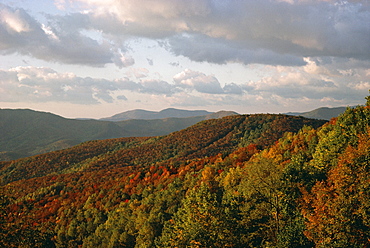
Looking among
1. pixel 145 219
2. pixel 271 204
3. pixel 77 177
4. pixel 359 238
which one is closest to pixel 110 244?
pixel 145 219

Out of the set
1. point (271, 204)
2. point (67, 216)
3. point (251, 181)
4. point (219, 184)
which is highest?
point (251, 181)

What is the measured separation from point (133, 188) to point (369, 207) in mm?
79620

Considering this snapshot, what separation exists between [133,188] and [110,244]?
4208 centimetres

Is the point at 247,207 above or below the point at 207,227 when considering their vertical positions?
above

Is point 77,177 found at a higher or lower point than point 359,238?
lower

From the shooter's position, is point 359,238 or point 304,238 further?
point 304,238

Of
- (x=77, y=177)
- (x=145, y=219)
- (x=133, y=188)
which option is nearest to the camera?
(x=145, y=219)

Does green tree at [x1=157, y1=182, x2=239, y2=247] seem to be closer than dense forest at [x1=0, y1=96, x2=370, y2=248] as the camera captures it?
No

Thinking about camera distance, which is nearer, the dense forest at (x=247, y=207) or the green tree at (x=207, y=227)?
the dense forest at (x=247, y=207)

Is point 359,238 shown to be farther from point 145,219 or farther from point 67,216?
point 67,216

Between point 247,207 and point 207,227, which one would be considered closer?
point 207,227

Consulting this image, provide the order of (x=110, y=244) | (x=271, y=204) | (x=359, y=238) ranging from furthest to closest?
(x=110, y=244)
(x=271, y=204)
(x=359, y=238)

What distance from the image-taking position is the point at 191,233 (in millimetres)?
34094

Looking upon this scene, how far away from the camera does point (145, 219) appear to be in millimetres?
61188
